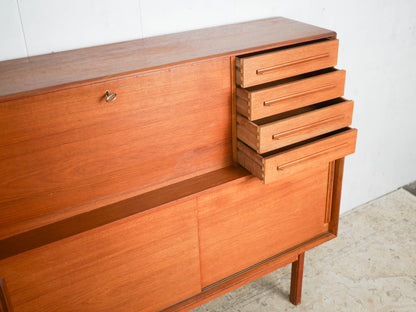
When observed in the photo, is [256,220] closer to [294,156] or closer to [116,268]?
[294,156]

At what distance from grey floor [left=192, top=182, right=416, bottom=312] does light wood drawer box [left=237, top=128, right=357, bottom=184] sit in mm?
819

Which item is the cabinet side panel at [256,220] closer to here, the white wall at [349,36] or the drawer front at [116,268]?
the drawer front at [116,268]

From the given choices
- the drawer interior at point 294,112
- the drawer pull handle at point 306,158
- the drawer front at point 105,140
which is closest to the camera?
the drawer front at point 105,140

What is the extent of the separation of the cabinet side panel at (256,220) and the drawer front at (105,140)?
0.62ft

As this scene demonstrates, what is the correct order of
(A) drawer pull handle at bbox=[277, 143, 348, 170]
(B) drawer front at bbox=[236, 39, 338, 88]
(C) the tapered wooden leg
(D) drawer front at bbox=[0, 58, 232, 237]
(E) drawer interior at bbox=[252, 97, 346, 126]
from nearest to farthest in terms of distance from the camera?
(D) drawer front at bbox=[0, 58, 232, 237], (B) drawer front at bbox=[236, 39, 338, 88], (A) drawer pull handle at bbox=[277, 143, 348, 170], (E) drawer interior at bbox=[252, 97, 346, 126], (C) the tapered wooden leg

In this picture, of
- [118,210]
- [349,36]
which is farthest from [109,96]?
[349,36]

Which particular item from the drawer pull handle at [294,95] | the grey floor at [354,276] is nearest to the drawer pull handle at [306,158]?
the drawer pull handle at [294,95]

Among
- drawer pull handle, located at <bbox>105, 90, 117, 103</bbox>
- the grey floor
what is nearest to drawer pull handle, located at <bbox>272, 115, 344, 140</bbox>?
drawer pull handle, located at <bbox>105, 90, 117, 103</bbox>

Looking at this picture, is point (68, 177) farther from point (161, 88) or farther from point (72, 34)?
point (72, 34)

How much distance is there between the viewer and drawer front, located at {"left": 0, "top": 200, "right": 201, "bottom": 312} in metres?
1.37

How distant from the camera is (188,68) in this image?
1.46m

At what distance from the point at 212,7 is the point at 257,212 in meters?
0.85

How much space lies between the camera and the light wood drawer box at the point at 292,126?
5.20ft

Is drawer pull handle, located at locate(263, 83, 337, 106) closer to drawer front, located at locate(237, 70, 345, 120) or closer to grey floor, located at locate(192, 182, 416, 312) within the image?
drawer front, located at locate(237, 70, 345, 120)
